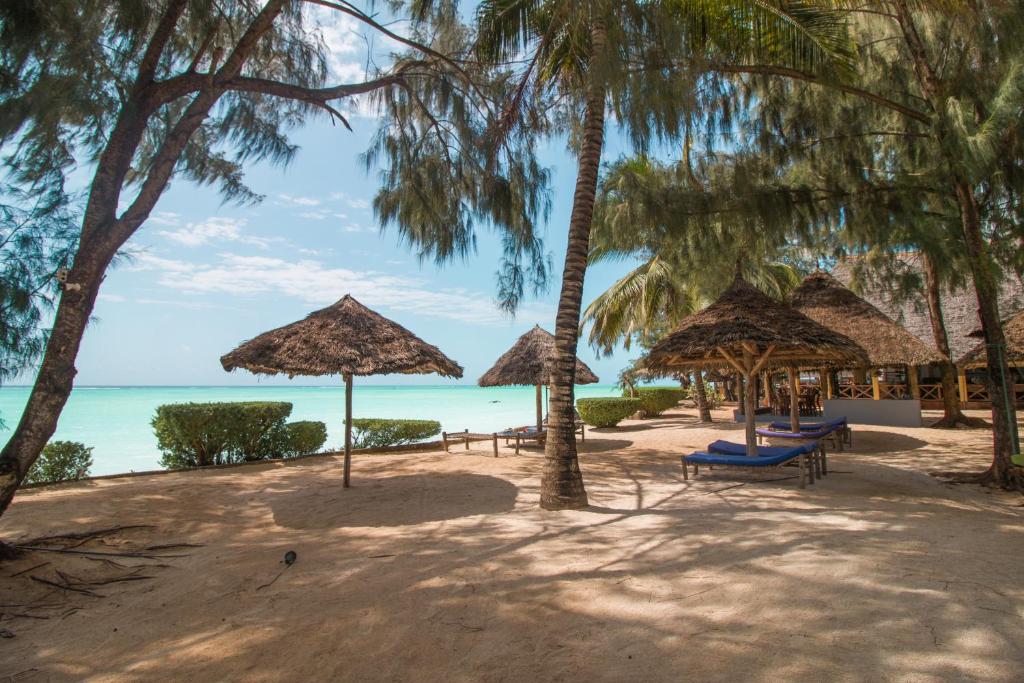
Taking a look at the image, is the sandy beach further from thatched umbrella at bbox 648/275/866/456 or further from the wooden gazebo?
the wooden gazebo

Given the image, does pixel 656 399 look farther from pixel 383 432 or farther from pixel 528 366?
Result: pixel 383 432

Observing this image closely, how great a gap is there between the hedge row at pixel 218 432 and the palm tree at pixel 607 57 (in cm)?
640

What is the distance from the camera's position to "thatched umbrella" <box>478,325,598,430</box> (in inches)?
438

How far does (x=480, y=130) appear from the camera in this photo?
6.58 m

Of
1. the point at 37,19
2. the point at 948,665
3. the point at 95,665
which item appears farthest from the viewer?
the point at 37,19

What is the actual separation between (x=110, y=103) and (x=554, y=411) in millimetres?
5592

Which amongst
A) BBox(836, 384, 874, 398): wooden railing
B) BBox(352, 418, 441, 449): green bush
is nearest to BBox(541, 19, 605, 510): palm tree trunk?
BBox(352, 418, 441, 449): green bush

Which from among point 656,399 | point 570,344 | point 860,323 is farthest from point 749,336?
point 656,399

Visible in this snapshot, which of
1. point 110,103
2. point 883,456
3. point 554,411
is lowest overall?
point 883,456

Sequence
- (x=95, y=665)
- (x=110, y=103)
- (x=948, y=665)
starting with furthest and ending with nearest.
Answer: (x=110, y=103) < (x=95, y=665) < (x=948, y=665)

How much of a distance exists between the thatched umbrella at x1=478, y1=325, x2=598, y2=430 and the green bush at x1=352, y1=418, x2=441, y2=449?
202 centimetres

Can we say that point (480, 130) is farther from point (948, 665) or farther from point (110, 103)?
point (948, 665)

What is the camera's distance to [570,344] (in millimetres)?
5449

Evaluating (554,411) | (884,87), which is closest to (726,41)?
(884,87)
